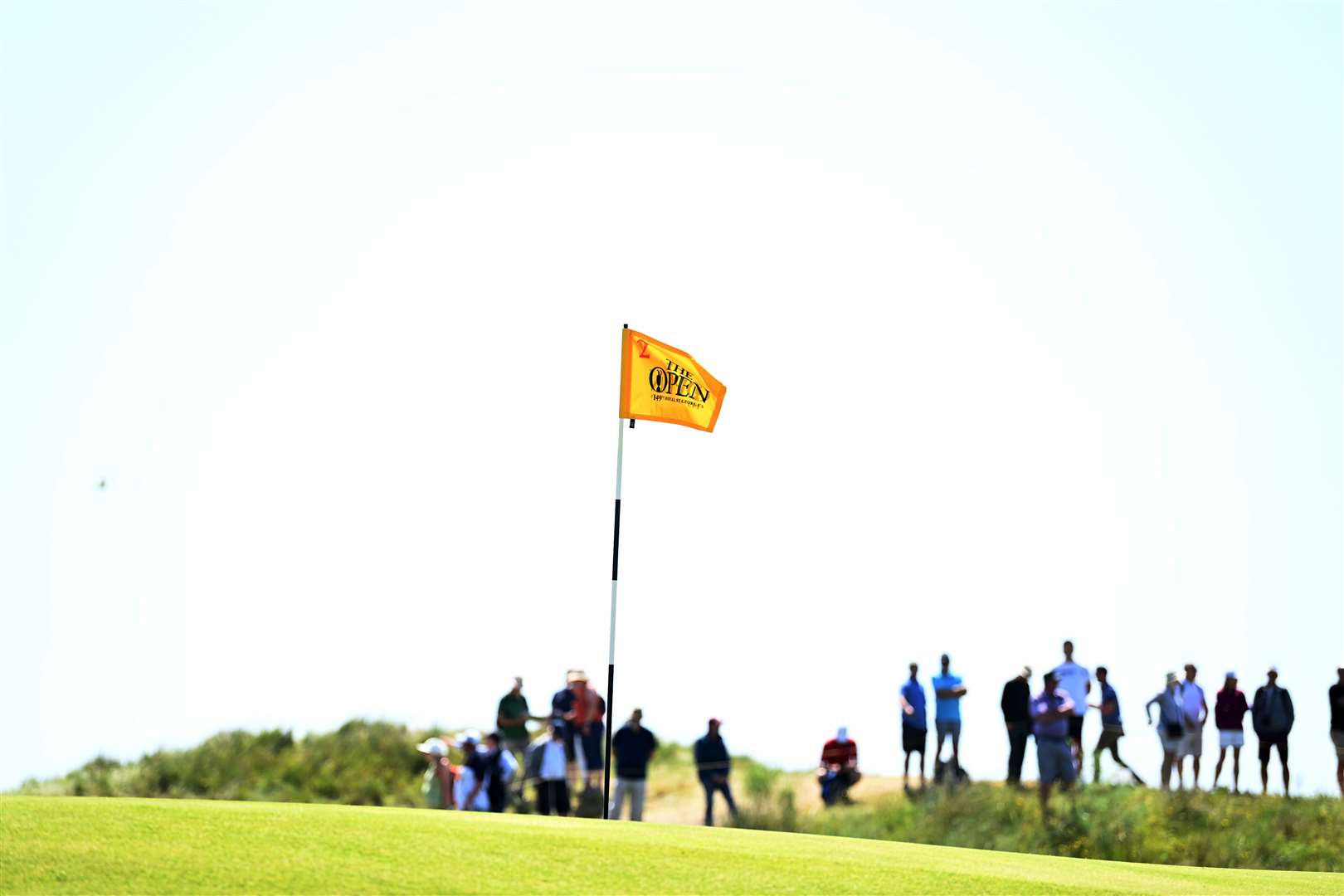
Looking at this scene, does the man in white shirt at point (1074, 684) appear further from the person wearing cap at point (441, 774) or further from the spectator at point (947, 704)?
the person wearing cap at point (441, 774)

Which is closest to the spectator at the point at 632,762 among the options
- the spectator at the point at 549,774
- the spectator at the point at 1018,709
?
the spectator at the point at 549,774

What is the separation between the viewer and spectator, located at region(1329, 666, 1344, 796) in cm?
2392

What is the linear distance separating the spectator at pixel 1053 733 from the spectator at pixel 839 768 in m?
3.55

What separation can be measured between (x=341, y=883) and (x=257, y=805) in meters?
3.66

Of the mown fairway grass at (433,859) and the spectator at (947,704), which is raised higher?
the spectator at (947,704)

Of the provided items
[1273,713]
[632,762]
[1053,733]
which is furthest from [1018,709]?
[632,762]

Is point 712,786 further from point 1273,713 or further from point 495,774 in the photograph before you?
point 1273,713

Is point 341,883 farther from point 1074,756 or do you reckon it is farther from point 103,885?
point 1074,756

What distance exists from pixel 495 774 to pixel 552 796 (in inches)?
37.1

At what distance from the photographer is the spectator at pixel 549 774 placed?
20.0m

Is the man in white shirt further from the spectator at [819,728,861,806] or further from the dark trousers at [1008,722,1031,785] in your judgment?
the spectator at [819,728,861,806]

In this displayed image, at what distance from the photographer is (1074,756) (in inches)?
991

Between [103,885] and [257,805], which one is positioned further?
[257,805]

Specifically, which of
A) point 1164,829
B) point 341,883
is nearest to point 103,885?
point 341,883
